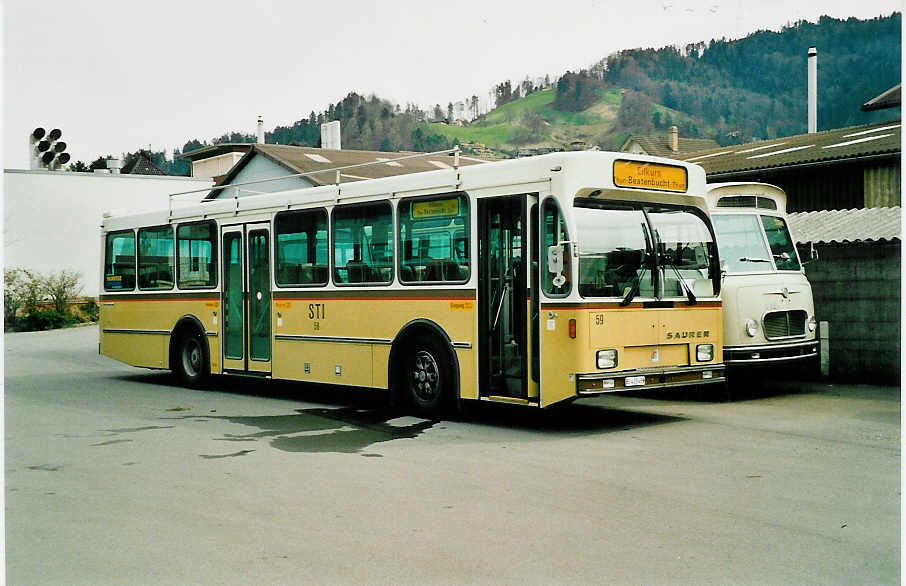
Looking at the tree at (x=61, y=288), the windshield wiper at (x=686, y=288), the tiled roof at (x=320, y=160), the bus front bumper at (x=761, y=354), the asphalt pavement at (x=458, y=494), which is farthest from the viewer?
the tree at (x=61, y=288)

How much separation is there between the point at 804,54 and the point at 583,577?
21735 millimetres

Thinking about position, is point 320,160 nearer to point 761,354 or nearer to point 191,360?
point 191,360

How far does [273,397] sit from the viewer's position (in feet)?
48.5

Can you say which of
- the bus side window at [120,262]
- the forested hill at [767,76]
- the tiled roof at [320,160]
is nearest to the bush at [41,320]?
the tiled roof at [320,160]

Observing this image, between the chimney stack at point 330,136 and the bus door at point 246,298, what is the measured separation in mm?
28722

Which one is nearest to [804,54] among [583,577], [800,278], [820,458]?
[800,278]

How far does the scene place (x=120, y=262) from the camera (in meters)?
18.2

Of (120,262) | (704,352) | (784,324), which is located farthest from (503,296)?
(120,262)

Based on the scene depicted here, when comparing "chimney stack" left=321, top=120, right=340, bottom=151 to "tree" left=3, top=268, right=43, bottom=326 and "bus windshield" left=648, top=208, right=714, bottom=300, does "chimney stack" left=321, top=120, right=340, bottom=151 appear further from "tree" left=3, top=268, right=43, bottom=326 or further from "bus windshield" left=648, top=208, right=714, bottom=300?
"bus windshield" left=648, top=208, right=714, bottom=300

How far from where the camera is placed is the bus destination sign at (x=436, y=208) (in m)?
11.7

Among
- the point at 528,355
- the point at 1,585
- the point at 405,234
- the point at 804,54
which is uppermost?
the point at 804,54

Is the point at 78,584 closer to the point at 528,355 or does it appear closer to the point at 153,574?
the point at 153,574

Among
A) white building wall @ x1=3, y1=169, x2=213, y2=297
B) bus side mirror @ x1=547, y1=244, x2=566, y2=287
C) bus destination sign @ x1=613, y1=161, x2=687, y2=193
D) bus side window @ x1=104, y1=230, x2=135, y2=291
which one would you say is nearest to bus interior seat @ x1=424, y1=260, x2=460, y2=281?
bus side mirror @ x1=547, y1=244, x2=566, y2=287

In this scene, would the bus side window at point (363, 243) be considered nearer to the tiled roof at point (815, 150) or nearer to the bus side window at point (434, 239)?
the bus side window at point (434, 239)
